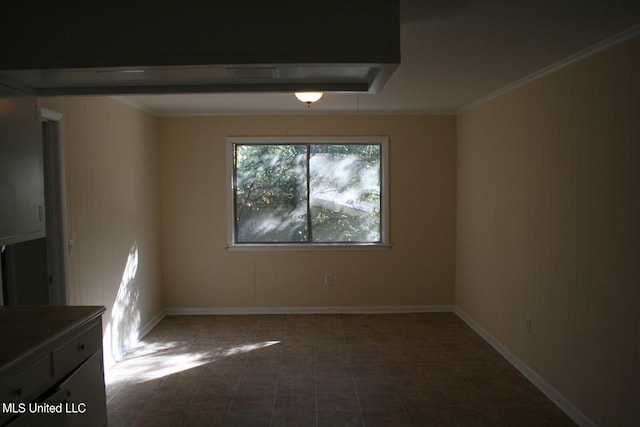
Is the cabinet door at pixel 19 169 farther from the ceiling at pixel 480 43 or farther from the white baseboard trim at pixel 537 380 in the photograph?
the white baseboard trim at pixel 537 380

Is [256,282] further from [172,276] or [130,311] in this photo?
[130,311]

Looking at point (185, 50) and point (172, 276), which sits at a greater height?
point (185, 50)

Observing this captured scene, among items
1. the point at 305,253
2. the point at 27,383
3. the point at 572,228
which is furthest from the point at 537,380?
the point at 27,383

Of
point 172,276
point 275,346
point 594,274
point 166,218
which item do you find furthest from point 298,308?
point 594,274

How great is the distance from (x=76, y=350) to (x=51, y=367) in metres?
0.20

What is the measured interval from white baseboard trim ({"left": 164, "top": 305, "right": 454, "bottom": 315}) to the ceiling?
242 cm

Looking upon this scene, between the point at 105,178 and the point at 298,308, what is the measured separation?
2668 millimetres

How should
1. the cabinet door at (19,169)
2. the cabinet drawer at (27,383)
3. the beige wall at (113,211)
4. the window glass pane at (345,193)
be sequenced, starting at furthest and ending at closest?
1. the window glass pane at (345,193)
2. the beige wall at (113,211)
3. the cabinet door at (19,169)
4. the cabinet drawer at (27,383)

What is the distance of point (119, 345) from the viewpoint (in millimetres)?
4113

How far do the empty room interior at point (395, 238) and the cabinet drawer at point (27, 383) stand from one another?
1.06 metres

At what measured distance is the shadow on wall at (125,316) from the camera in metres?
3.96

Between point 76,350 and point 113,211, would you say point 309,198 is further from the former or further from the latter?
point 76,350

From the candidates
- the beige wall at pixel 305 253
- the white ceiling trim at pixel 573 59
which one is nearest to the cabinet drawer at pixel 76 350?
→ the white ceiling trim at pixel 573 59
